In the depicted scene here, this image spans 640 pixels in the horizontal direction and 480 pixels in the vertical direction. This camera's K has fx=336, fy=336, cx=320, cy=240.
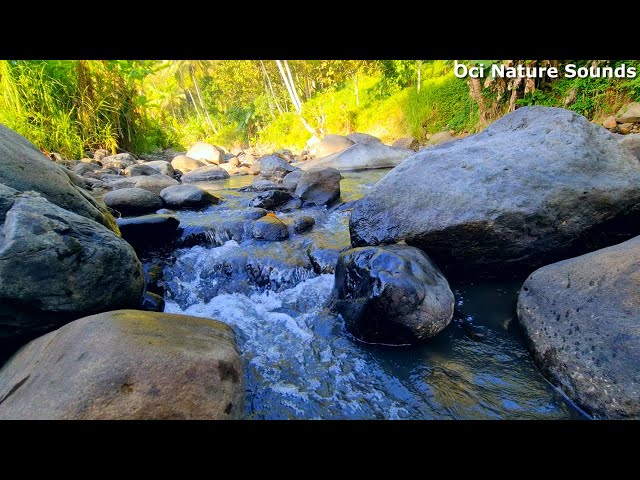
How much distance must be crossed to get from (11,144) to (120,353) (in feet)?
8.97

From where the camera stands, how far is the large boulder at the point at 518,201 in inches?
115

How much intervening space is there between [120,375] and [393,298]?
1683 millimetres

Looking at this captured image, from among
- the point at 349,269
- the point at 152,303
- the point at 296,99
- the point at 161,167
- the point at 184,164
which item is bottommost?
the point at 152,303

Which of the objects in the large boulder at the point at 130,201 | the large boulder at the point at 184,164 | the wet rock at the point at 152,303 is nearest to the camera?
the wet rock at the point at 152,303

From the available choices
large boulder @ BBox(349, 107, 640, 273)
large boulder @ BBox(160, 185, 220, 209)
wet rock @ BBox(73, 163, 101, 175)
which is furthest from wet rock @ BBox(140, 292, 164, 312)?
wet rock @ BBox(73, 163, 101, 175)

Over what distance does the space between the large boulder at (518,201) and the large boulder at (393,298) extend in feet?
1.70

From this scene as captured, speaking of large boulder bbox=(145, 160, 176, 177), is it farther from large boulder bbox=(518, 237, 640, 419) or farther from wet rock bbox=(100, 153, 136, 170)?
large boulder bbox=(518, 237, 640, 419)

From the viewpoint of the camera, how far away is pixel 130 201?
19.0 ft

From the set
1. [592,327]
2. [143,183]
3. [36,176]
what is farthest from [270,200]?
[592,327]

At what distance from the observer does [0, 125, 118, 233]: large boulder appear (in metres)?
2.85

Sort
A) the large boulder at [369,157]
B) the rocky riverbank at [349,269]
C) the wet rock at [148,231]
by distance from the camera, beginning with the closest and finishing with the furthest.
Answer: the rocky riverbank at [349,269]
the wet rock at [148,231]
the large boulder at [369,157]

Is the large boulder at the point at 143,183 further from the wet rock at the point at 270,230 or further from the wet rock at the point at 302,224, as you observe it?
the wet rock at the point at 302,224

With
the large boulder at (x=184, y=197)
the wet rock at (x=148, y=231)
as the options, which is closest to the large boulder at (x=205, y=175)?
the large boulder at (x=184, y=197)

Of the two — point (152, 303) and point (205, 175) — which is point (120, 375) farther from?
point (205, 175)
